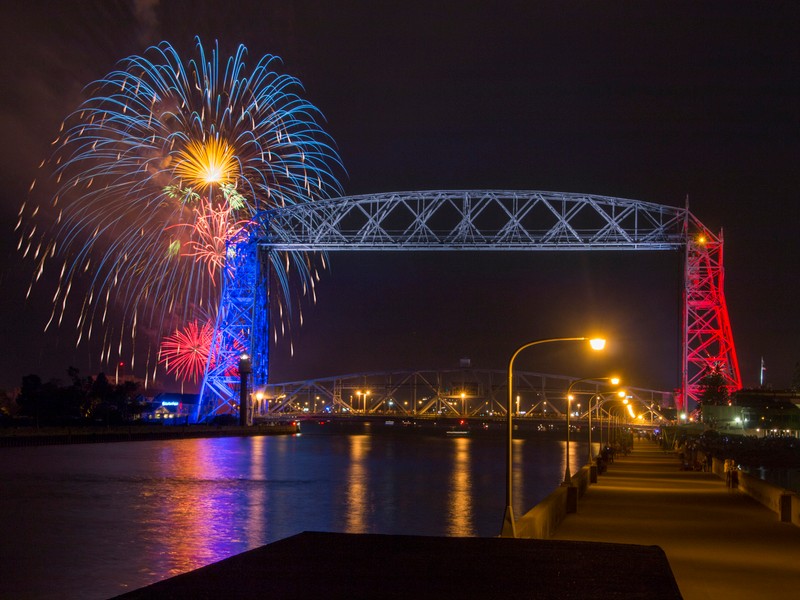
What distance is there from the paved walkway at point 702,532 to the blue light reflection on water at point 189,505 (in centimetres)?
692

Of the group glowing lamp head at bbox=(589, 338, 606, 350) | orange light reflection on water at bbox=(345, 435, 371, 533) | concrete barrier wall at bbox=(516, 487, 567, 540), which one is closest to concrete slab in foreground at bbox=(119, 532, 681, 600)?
concrete barrier wall at bbox=(516, 487, 567, 540)

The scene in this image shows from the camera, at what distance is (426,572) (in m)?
11.3

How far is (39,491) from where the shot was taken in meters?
45.8

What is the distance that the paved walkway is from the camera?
16297mm

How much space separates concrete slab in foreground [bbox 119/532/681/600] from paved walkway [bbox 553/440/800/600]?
675 millimetres

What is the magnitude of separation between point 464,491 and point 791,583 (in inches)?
1444

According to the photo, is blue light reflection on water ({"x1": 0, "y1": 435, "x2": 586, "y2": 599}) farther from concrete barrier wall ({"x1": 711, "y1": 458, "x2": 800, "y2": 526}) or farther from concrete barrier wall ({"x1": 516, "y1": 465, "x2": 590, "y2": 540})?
concrete barrier wall ({"x1": 516, "y1": 465, "x2": 590, "y2": 540})

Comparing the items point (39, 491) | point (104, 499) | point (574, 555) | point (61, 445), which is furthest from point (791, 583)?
point (61, 445)

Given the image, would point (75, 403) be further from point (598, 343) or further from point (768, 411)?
point (598, 343)

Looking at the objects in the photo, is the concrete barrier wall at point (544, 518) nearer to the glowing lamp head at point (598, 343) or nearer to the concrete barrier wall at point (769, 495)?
the glowing lamp head at point (598, 343)

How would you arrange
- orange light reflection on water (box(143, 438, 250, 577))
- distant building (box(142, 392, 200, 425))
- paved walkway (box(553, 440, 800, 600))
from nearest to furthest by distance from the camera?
1. paved walkway (box(553, 440, 800, 600))
2. orange light reflection on water (box(143, 438, 250, 577))
3. distant building (box(142, 392, 200, 425))

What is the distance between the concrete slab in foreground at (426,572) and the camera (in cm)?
1003

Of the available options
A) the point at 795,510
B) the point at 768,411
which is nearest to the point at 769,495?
the point at 795,510

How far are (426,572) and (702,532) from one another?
44.3ft
